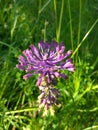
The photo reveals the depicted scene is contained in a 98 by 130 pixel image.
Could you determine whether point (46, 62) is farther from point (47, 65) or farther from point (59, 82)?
point (59, 82)

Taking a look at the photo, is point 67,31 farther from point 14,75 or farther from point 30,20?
point 14,75

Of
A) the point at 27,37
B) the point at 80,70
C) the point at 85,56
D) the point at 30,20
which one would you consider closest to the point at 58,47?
the point at 80,70

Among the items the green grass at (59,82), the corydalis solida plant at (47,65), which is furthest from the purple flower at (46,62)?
the green grass at (59,82)

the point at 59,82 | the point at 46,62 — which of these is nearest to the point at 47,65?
the point at 46,62

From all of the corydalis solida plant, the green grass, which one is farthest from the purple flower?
the green grass

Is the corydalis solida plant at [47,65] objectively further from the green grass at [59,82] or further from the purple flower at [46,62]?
the green grass at [59,82]
